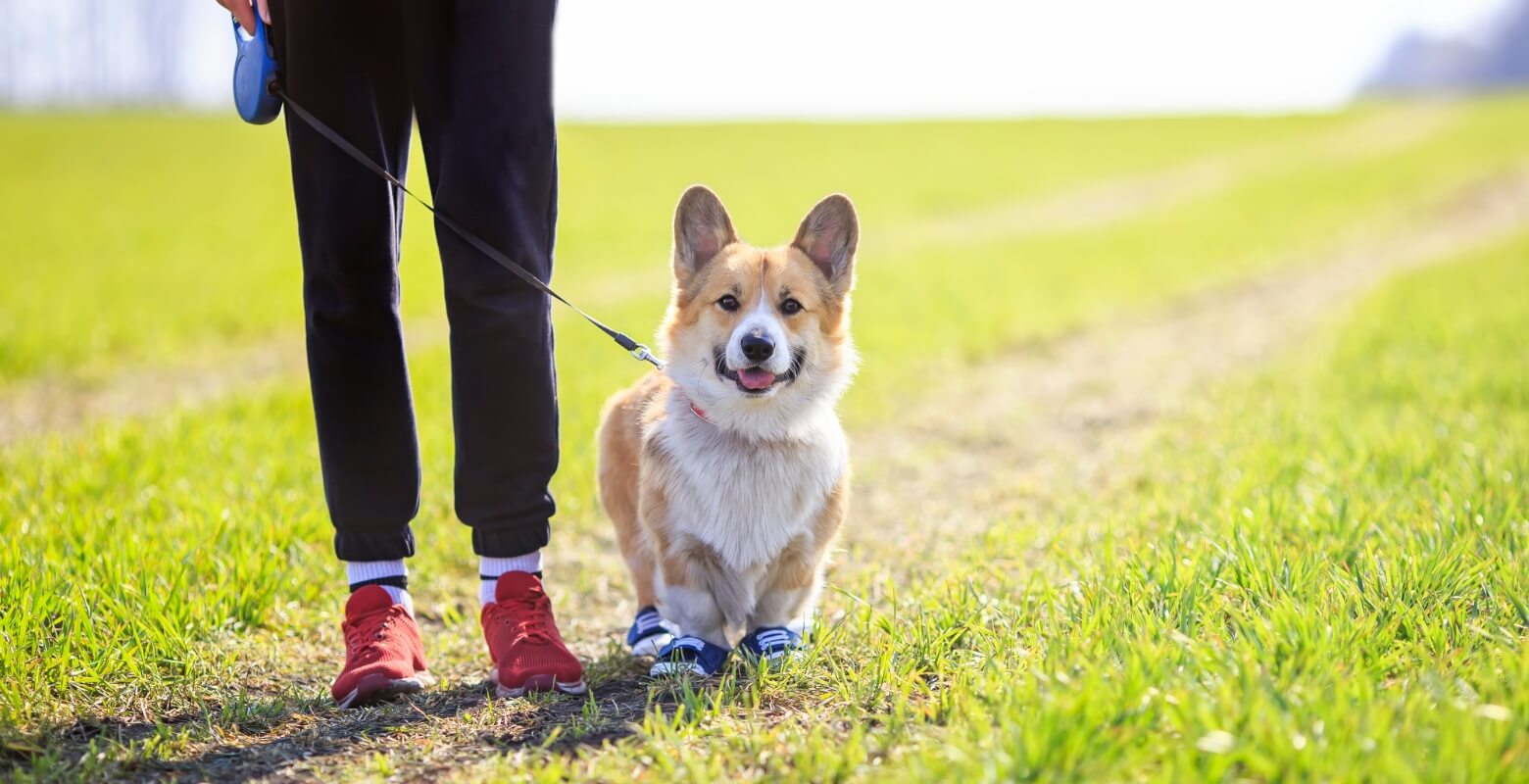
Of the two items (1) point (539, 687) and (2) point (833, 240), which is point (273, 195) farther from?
(1) point (539, 687)

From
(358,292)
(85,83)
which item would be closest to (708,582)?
(358,292)

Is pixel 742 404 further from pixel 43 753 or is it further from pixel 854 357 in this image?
pixel 43 753

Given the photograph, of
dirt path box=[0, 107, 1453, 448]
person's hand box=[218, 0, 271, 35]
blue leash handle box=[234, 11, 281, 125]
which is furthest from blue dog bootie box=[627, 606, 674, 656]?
dirt path box=[0, 107, 1453, 448]

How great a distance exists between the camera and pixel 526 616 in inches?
112

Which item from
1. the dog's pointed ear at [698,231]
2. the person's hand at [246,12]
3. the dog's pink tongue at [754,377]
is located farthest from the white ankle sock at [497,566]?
the person's hand at [246,12]

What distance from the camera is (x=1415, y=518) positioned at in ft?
11.9

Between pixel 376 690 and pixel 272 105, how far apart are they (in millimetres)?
1585

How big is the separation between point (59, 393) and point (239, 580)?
211 inches

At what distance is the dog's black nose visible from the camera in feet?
9.75

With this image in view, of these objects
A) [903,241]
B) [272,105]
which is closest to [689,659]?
[272,105]

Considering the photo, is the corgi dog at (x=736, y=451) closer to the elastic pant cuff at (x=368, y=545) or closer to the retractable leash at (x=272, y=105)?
the retractable leash at (x=272, y=105)

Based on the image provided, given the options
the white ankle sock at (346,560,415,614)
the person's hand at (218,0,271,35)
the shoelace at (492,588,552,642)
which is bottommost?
the shoelace at (492,588,552,642)

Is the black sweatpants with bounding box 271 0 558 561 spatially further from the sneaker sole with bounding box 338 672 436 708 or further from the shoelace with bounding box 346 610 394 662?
the sneaker sole with bounding box 338 672 436 708

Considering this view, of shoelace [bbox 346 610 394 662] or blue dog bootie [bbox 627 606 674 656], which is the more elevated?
shoelace [bbox 346 610 394 662]
